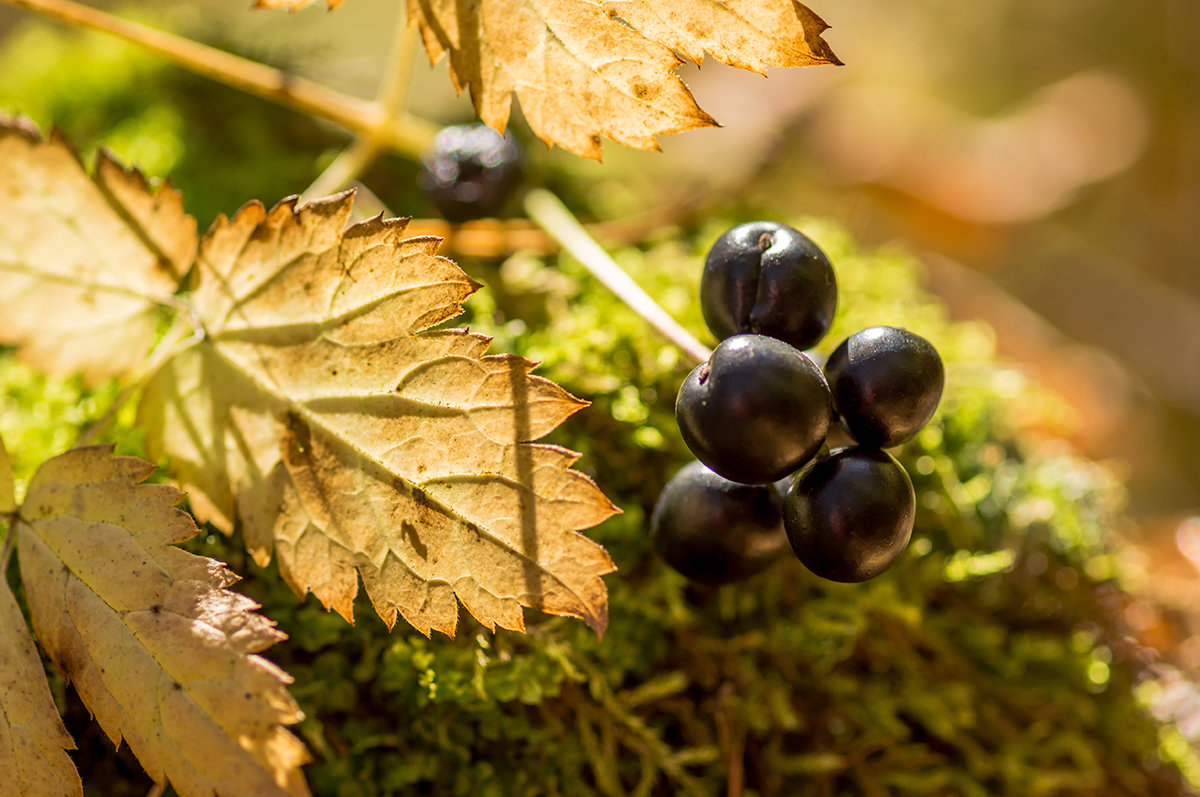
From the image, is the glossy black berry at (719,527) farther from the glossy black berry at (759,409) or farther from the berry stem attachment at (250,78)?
the berry stem attachment at (250,78)

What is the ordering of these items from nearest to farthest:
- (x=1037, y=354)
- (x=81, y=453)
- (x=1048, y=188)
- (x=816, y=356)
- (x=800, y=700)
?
(x=81, y=453)
(x=816, y=356)
(x=800, y=700)
(x=1037, y=354)
(x=1048, y=188)

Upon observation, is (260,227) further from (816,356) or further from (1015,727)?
(1015,727)

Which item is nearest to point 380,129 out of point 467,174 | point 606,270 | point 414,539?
point 467,174

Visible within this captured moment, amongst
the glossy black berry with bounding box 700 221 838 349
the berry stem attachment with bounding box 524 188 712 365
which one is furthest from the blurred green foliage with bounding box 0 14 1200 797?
the glossy black berry with bounding box 700 221 838 349

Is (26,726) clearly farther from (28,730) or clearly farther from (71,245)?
(71,245)

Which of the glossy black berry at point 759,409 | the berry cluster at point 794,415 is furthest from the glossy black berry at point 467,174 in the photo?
the glossy black berry at point 759,409

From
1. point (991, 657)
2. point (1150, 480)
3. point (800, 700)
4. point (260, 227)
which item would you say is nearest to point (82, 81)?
point (260, 227)
